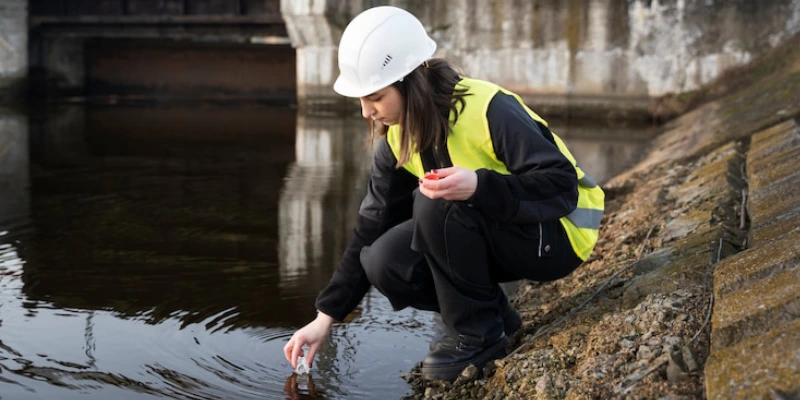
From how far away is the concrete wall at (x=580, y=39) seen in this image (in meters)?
12.6

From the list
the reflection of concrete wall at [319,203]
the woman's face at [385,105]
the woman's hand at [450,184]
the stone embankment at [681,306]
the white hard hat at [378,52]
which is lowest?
the reflection of concrete wall at [319,203]

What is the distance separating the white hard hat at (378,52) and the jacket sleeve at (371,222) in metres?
0.32

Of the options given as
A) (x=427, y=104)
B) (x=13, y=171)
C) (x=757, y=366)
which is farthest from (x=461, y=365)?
(x=13, y=171)

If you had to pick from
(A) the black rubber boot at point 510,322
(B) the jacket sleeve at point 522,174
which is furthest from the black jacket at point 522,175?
(A) the black rubber boot at point 510,322

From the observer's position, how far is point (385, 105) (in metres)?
2.70

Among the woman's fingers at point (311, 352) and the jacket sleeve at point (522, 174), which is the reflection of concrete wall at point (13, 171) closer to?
the woman's fingers at point (311, 352)

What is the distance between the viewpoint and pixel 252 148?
10.2 metres

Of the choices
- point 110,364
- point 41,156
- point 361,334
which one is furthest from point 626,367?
point 41,156

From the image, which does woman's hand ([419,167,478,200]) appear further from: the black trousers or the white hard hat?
the white hard hat

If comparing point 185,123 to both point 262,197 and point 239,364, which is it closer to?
point 262,197

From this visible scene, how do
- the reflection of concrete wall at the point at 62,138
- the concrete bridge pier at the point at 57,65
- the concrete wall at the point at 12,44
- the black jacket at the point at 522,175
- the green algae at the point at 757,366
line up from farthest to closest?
the concrete bridge pier at the point at 57,65 → the concrete wall at the point at 12,44 → the reflection of concrete wall at the point at 62,138 → the black jacket at the point at 522,175 → the green algae at the point at 757,366

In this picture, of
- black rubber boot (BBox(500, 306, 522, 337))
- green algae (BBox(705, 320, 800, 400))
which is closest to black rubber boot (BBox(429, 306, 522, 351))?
black rubber boot (BBox(500, 306, 522, 337))

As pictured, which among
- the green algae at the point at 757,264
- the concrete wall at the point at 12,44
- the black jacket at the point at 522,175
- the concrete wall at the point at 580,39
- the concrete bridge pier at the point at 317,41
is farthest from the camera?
the concrete wall at the point at 12,44

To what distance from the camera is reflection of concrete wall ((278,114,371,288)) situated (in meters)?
4.87
